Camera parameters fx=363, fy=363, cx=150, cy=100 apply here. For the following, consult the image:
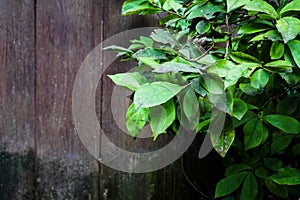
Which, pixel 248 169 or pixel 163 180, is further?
pixel 163 180

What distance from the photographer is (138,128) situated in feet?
2.33

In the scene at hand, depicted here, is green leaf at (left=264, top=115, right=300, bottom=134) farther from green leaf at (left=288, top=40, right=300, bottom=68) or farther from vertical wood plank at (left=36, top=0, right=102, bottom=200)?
vertical wood plank at (left=36, top=0, right=102, bottom=200)

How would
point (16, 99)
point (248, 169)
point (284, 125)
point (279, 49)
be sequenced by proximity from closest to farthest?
point (279, 49)
point (284, 125)
point (248, 169)
point (16, 99)

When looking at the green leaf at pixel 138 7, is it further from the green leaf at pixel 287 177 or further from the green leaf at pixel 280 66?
the green leaf at pixel 287 177

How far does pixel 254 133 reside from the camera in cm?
83

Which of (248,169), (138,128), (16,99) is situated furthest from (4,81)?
(248,169)

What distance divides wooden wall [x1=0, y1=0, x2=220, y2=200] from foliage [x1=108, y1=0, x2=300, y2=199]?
11.5 inches

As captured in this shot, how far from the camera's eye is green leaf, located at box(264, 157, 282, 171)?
0.94 meters

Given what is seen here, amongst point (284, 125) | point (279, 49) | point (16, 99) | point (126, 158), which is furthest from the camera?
point (126, 158)

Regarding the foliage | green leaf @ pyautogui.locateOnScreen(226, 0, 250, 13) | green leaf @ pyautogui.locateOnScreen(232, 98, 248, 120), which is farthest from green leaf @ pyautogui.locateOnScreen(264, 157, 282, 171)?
green leaf @ pyautogui.locateOnScreen(226, 0, 250, 13)

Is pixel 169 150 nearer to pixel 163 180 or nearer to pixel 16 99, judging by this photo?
pixel 163 180

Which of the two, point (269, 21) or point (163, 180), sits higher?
point (269, 21)

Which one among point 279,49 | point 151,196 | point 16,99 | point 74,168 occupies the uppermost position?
point 279,49

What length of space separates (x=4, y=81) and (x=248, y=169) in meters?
0.76
